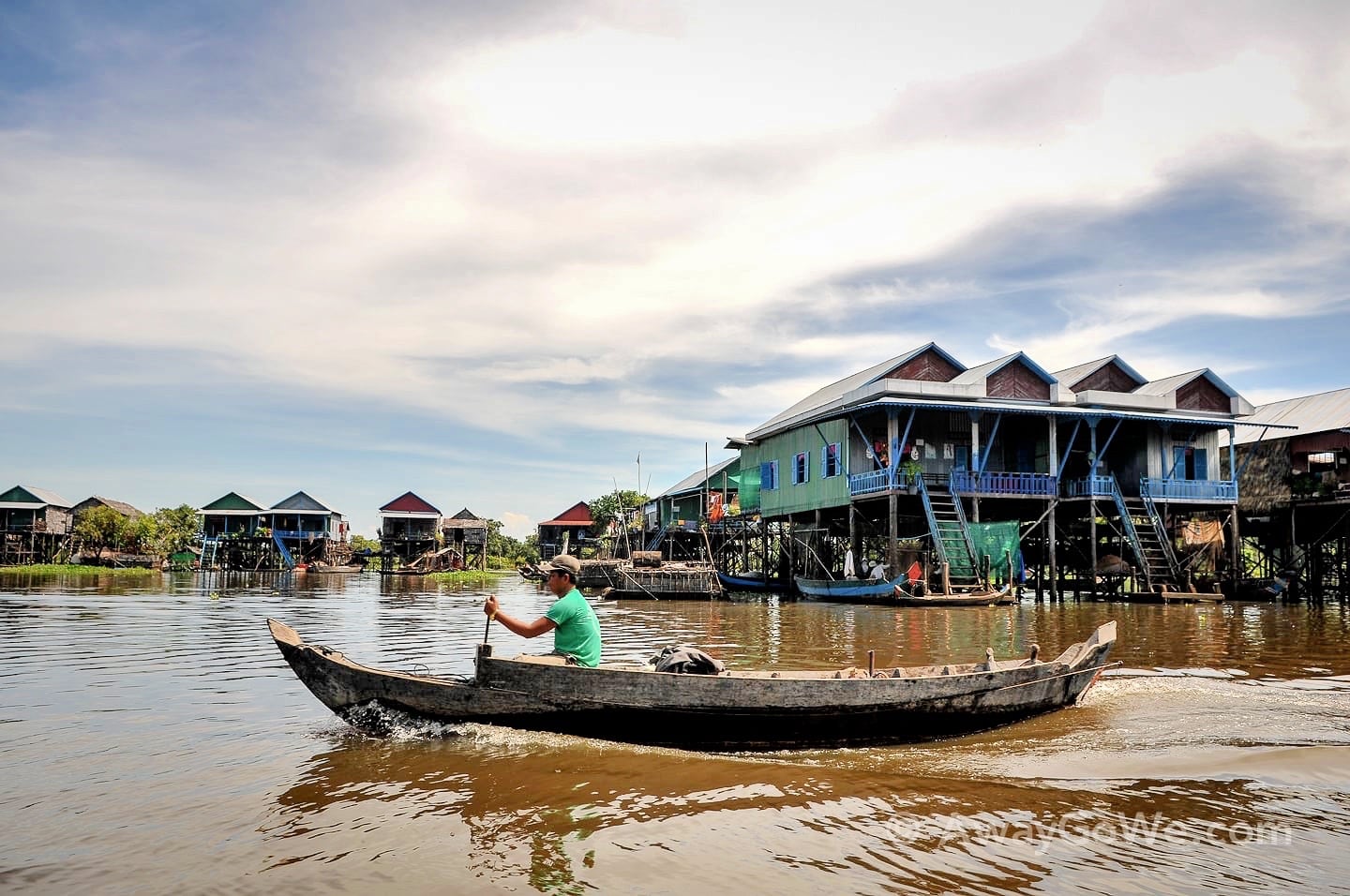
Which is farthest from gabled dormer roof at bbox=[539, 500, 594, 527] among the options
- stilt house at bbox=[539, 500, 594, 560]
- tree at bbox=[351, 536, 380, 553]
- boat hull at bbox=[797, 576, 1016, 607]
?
boat hull at bbox=[797, 576, 1016, 607]

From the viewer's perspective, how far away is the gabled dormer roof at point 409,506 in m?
55.9

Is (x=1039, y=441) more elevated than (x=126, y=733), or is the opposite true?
(x=1039, y=441)

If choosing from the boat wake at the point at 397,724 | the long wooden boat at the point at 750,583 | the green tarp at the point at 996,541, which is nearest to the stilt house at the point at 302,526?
the long wooden boat at the point at 750,583

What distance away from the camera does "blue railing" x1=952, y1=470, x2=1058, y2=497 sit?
86.9 ft

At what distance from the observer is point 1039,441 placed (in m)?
29.1

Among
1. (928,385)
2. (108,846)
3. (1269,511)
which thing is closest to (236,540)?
(928,385)

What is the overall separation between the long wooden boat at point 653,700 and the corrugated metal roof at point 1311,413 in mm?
26769

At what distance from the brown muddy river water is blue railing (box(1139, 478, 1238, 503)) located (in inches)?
708

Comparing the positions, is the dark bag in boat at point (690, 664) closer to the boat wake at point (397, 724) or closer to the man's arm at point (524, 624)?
the man's arm at point (524, 624)

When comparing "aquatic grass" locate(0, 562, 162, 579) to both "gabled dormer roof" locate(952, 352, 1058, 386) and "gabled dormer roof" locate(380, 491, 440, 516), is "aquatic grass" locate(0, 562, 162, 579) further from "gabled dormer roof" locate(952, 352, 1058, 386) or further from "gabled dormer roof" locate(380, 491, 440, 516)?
"gabled dormer roof" locate(952, 352, 1058, 386)

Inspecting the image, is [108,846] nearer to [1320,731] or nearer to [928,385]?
[1320,731]

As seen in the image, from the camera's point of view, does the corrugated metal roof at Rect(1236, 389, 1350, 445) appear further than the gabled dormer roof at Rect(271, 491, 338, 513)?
No

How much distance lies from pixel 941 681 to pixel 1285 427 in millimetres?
26743

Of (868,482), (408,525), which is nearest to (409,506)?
(408,525)
